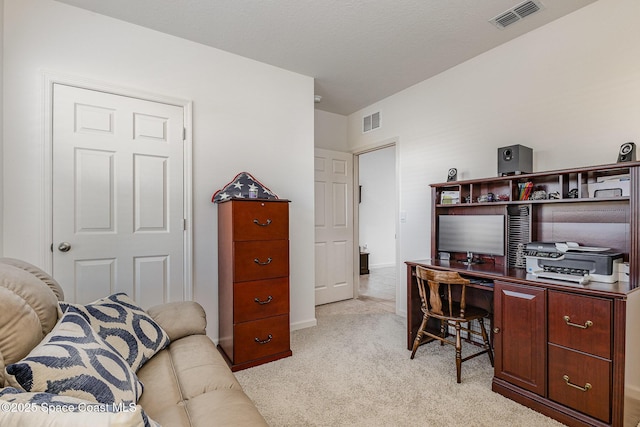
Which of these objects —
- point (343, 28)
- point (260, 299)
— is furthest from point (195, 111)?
point (260, 299)

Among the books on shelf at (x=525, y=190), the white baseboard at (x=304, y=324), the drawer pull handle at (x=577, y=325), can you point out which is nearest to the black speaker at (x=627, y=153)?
the books on shelf at (x=525, y=190)

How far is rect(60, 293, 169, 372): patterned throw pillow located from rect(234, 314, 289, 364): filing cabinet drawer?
2.92 feet

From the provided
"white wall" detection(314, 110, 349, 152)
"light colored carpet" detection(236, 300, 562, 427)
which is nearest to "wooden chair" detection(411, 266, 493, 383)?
"light colored carpet" detection(236, 300, 562, 427)

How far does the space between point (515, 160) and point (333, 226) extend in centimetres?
245

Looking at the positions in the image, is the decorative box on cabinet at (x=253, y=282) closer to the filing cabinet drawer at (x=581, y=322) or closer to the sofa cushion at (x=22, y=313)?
the sofa cushion at (x=22, y=313)

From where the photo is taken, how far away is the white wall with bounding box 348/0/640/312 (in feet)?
6.93

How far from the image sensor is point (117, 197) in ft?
→ 7.89

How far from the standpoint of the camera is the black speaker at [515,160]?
2.38 meters

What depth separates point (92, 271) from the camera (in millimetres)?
2307

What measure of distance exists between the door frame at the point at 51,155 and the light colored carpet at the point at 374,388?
3.64 ft

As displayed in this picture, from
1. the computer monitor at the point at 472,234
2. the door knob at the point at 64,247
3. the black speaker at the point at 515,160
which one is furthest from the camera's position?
the computer monitor at the point at 472,234

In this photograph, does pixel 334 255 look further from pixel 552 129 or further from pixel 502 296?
pixel 552 129

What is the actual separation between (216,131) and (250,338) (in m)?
1.84

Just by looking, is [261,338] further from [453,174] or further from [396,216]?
[453,174]
